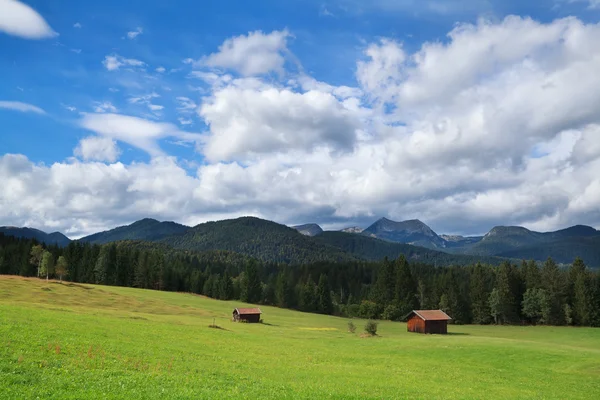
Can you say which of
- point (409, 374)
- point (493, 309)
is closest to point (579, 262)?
point (493, 309)

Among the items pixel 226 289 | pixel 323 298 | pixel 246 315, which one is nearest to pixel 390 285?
pixel 323 298

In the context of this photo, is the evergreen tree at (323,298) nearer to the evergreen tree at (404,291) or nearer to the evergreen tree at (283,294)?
the evergreen tree at (283,294)

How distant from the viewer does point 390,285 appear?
14412 centimetres

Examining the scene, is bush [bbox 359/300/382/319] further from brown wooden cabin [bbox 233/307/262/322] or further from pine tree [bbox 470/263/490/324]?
brown wooden cabin [bbox 233/307/262/322]

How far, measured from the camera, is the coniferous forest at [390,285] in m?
123

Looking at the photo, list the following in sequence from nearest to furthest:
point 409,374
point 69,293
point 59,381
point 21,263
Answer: point 59,381, point 409,374, point 69,293, point 21,263

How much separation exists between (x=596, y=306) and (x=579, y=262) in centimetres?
1464

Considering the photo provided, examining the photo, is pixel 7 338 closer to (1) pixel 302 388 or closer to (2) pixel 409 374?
(1) pixel 302 388

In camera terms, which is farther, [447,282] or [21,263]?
[21,263]

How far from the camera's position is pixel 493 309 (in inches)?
5025

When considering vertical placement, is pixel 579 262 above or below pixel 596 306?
above

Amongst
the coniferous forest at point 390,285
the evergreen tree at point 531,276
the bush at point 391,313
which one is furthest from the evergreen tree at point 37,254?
the evergreen tree at point 531,276

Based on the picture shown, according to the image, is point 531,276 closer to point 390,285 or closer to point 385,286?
point 390,285

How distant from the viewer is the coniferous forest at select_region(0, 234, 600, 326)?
123312 mm
